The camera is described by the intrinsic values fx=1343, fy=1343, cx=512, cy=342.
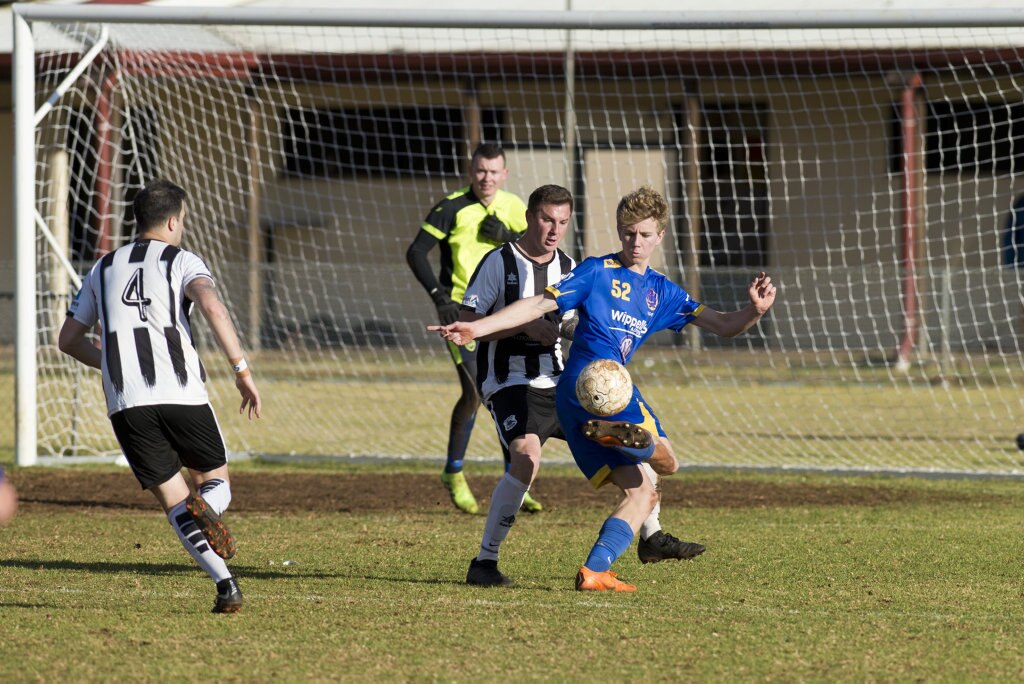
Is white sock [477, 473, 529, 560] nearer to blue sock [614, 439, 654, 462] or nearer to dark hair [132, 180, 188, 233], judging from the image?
blue sock [614, 439, 654, 462]

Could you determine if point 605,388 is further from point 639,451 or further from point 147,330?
point 147,330

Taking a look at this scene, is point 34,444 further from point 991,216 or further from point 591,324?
point 991,216

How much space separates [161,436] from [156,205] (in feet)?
3.01

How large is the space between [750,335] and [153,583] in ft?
37.1

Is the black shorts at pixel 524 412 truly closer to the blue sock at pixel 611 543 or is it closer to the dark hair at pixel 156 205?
the blue sock at pixel 611 543

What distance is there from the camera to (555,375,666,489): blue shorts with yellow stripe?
5660 millimetres

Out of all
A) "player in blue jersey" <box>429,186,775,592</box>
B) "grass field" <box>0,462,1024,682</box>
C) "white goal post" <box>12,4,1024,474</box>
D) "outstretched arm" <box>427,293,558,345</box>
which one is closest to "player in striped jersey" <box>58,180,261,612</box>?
"grass field" <box>0,462,1024,682</box>

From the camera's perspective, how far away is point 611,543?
5.64m

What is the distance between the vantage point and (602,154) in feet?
66.5

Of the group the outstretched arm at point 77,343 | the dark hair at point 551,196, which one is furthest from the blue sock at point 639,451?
the outstretched arm at point 77,343

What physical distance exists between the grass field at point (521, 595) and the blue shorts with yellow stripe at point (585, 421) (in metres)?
0.55

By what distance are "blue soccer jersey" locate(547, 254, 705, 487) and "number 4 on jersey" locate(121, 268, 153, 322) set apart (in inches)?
66.0

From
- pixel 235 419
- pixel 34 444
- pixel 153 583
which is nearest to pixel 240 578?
pixel 153 583

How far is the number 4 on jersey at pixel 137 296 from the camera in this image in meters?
5.22
